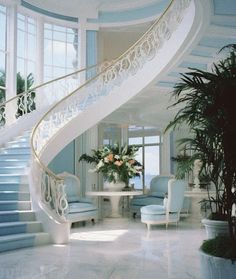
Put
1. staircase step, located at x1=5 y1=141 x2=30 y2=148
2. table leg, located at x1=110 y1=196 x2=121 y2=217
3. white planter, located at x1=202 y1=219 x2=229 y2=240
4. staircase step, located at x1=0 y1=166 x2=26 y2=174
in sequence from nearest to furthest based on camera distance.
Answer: white planter, located at x1=202 y1=219 x2=229 y2=240 < staircase step, located at x1=0 y1=166 x2=26 y2=174 < staircase step, located at x1=5 y1=141 x2=30 y2=148 < table leg, located at x1=110 y1=196 x2=121 y2=217

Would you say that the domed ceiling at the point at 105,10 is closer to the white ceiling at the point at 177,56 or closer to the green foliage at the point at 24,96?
the white ceiling at the point at 177,56

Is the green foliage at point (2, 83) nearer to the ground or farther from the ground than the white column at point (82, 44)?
nearer to the ground

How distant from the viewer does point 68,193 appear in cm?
1005

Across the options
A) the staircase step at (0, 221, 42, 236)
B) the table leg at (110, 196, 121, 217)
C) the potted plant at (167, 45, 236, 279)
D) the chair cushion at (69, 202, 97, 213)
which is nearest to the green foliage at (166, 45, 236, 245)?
the potted plant at (167, 45, 236, 279)

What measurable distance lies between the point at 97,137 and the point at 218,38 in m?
5.28

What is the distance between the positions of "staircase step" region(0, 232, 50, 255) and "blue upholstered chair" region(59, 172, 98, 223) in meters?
1.81

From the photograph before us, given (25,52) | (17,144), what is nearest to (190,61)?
(17,144)

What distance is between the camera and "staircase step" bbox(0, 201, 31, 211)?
7.23 meters

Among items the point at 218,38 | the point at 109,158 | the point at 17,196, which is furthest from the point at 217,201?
the point at 109,158

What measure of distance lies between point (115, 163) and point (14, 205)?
356 cm

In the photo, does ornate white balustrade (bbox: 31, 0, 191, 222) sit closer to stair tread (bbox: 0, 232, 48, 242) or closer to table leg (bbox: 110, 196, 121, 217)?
stair tread (bbox: 0, 232, 48, 242)

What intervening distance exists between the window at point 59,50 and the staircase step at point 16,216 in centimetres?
581

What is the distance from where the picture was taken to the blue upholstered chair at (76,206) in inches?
356

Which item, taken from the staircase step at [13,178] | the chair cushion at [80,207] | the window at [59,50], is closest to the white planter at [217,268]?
the staircase step at [13,178]
